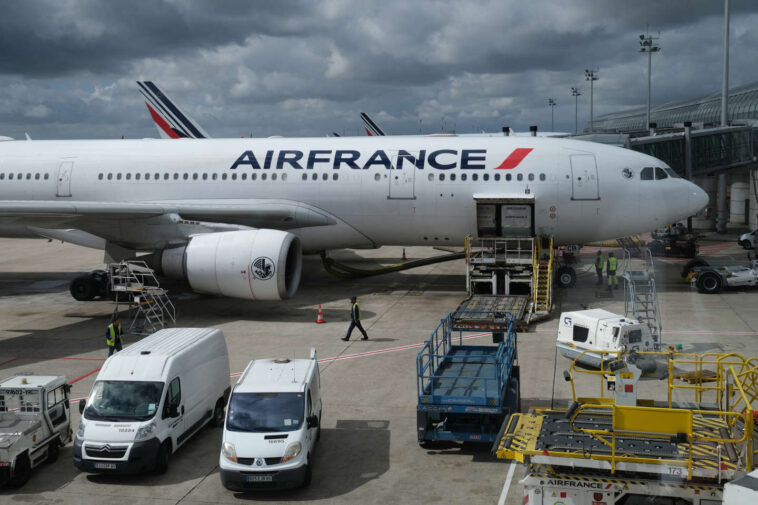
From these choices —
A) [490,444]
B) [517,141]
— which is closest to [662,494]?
[490,444]

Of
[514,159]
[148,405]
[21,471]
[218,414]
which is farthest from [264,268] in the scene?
[21,471]

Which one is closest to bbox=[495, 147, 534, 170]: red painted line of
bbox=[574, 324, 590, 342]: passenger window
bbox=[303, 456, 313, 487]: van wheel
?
bbox=[574, 324, 590, 342]: passenger window

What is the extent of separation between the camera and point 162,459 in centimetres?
1212

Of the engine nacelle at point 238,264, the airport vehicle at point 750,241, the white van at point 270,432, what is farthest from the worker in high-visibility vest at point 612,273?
the white van at point 270,432

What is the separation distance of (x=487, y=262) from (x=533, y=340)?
16.8 ft

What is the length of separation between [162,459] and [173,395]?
1.11m

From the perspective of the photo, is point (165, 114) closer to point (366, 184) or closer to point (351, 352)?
point (366, 184)

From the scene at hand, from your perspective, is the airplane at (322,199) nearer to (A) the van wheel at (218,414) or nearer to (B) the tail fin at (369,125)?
(A) the van wheel at (218,414)

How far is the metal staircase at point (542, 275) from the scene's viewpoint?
76.3ft

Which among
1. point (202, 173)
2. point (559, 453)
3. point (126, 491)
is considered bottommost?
point (126, 491)

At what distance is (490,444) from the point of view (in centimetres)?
1312

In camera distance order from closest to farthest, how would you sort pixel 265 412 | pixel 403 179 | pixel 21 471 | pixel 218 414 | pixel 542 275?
pixel 21 471, pixel 265 412, pixel 218 414, pixel 542 275, pixel 403 179

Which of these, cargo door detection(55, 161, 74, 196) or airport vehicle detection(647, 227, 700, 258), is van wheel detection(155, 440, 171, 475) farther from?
airport vehicle detection(647, 227, 700, 258)

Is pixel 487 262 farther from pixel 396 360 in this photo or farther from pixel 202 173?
pixel 202 173
